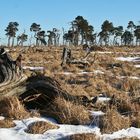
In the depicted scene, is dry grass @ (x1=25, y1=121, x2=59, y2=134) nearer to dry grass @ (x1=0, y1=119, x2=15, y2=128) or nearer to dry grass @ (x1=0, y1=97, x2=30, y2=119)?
dry grass @ (x1=0, y1=119, x2=15, y2=128)

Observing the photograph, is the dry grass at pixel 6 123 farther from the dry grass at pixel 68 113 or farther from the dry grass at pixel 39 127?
the dry grass at pixel 68 113

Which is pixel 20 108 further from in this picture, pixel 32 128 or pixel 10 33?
pixel 10 33

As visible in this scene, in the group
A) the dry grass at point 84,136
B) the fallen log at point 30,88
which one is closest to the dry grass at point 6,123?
the dry grass at point 84,136

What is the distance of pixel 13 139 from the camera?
699cm

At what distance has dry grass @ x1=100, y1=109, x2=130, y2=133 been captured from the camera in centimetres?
777

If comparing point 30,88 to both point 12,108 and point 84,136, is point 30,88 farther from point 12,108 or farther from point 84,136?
point 84,136

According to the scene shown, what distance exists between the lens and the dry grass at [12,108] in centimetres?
858

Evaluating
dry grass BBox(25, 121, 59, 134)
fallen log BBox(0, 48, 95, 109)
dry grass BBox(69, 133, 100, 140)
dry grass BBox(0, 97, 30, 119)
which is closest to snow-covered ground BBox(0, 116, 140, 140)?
dry grass BBox(25, 121, 59, 134)

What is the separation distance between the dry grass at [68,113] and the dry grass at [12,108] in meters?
0.57

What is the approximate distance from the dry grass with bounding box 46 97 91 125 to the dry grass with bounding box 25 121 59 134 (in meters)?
0.57

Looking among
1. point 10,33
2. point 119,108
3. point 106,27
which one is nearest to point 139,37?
point 106,27

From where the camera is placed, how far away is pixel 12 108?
8.73 metres

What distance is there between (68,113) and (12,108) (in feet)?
3.60

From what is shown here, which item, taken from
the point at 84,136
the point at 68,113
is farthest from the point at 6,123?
the point at 84,136
